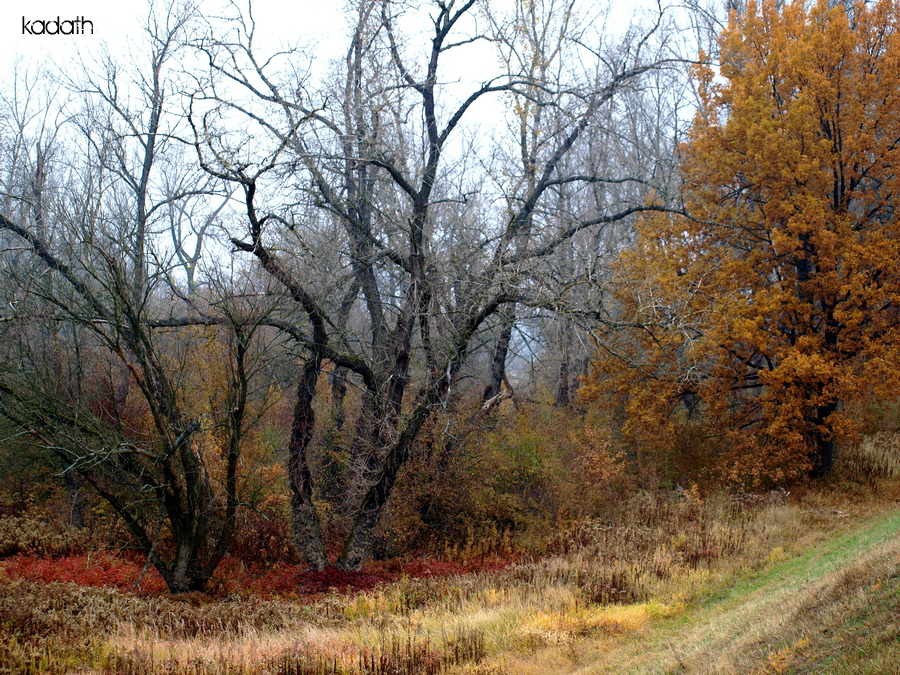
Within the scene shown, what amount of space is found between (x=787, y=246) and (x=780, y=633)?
12.0 m

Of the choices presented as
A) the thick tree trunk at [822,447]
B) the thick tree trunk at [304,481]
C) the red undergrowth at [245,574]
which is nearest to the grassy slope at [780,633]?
the red undergrowth at [245,574]

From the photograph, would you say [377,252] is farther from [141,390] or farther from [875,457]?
[875,457]

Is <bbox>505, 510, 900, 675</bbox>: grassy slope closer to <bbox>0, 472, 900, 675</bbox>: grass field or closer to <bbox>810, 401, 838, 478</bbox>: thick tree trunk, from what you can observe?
<bbox>0, 472, 900, 675</bbox>: grass field

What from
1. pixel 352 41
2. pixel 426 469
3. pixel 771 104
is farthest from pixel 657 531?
pixel 352 41

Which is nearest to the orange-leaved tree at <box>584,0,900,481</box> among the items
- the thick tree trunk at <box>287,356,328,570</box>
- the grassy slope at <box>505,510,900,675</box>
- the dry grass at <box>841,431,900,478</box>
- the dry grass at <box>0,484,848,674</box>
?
the dry grass at <box>841,431,900,478</box>

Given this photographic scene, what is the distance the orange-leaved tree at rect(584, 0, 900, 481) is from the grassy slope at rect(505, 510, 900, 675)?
6.30 meters

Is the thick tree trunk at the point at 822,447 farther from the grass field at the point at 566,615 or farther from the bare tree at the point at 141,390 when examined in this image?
the bare tree at the point at 141,390

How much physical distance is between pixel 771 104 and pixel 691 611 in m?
12.2

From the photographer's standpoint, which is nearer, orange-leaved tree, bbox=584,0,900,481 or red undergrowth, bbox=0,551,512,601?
red undergrowth, bbox=0,551,512,601

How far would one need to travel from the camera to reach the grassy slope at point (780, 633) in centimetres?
508

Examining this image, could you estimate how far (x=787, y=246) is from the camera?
1598 centimetres

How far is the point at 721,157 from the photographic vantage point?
16.7m

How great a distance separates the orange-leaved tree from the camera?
15172 mm

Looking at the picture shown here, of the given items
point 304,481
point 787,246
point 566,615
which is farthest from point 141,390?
point 787,246
